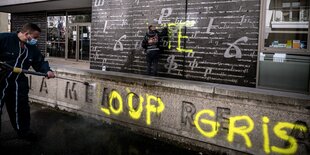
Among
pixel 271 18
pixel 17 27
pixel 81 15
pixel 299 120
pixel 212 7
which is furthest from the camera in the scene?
pixel 17 27

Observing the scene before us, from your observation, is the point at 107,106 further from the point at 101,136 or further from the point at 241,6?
the point at 241,6

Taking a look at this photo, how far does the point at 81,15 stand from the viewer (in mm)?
15992

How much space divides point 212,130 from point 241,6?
4085mm

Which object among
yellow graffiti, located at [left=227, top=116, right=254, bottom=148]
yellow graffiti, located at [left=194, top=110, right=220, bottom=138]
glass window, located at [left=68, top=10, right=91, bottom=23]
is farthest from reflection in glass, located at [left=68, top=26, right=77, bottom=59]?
yellow graffiti, located at [left=227, top=116, right=254, bottom=148]

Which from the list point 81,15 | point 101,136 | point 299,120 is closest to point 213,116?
point 299,120

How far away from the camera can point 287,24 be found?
22.5ft

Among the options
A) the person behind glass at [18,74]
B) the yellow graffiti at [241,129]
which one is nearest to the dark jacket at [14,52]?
the person behind glass at [18,74]

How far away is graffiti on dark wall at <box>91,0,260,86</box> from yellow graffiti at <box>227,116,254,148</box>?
10.4 feet

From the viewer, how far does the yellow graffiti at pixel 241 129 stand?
13.8 ft

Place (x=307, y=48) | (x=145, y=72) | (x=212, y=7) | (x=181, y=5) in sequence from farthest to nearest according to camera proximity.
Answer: (x=145, y=72)
(x=181, y=5)
(x=212, y=7)
(x=307, y=48)

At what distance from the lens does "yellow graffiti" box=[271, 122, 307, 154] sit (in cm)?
385

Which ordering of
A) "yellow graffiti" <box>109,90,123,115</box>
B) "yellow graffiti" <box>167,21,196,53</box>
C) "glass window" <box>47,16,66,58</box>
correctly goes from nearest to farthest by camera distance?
"yellow graffiti" <box>109,90,123,115</box>, "yellow graffiti" <box>167,21,196,53</box>, "glass window" <box>47,16,66,58</box>

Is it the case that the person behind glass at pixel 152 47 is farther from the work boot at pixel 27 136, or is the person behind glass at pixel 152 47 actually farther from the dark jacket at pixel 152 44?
the work boot at pixel 27 136

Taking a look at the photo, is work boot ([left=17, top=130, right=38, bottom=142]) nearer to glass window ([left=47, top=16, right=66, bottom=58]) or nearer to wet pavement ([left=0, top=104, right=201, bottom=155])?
wet pavement ([left=0, top=104, right=201, bottom=155])
